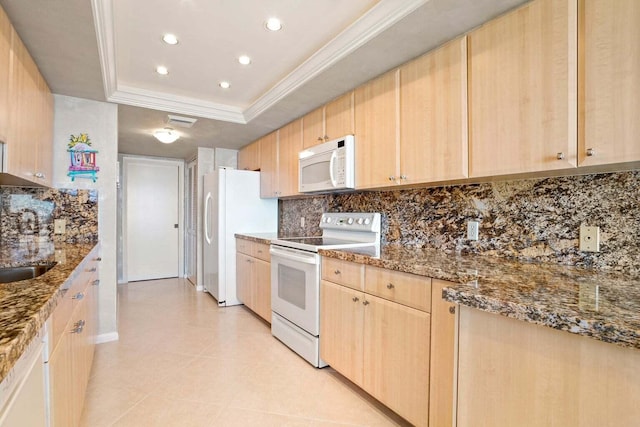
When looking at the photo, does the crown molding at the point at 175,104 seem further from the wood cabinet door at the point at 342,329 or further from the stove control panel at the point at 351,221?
the wood cabinet door at the point at 342,329

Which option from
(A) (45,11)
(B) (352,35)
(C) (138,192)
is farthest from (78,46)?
(C) (138,192)

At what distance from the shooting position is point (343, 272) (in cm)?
212

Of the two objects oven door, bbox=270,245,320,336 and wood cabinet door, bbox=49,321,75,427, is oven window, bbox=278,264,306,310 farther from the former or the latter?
wood cabinet door, bbox=49,321,75,427

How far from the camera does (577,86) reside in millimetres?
1331

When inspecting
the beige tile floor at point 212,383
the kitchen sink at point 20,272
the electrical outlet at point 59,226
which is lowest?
the beige tile floor at point 212,383

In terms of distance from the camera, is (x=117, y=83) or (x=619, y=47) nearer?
(x=619, y=47)

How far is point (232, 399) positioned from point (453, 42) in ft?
8.08

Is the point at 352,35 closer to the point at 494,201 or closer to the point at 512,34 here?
the point at 512,34

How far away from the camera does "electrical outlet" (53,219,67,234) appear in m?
2.71

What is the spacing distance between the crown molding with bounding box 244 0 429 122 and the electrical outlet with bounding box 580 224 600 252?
131 centimetres

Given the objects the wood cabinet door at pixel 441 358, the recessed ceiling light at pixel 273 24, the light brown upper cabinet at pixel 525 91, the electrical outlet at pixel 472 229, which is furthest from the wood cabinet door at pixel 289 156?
the wood cabinet door at pixel 441 358

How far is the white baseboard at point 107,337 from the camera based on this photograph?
284cm

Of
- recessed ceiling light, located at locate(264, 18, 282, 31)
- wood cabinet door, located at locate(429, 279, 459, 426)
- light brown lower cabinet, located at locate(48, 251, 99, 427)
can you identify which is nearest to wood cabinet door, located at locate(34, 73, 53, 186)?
light brown lower cabinet, located at locate(48, 251, 99, 427)

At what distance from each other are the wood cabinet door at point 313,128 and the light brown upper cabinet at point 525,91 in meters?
1.45
